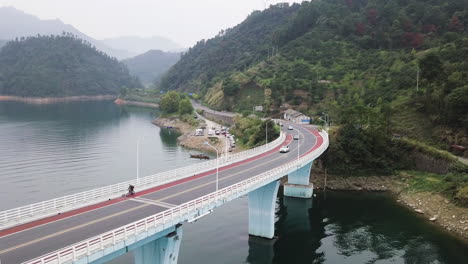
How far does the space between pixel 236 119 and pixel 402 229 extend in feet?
276

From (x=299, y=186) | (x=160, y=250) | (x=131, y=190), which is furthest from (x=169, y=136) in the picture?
(x=160, y=250)

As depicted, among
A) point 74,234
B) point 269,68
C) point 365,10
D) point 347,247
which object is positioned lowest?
point 347,247

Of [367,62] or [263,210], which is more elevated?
[367,62]

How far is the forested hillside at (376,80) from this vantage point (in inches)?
3413

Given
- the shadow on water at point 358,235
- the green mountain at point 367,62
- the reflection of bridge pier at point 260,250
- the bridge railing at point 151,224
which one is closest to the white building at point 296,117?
the green mountain at point 367,62

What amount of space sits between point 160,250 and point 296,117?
9804 cm

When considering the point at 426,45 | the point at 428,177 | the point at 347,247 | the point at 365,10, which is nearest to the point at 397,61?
the point at 426,45

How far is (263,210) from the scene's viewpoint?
54.1m

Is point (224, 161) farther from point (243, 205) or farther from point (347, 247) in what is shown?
point (347, 247)

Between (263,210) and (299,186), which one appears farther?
(299,186)

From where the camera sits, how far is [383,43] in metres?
167

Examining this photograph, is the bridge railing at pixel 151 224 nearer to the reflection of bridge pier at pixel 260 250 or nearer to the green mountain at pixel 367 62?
the reflection of bridge pier at pixel 260 250

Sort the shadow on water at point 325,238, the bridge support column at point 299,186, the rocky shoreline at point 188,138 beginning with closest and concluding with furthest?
the shadow on water at point 325,238, the bridge support column at point 299,186, the rocky shoreline at point 188,138

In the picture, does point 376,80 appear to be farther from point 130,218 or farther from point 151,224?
point 151,224
